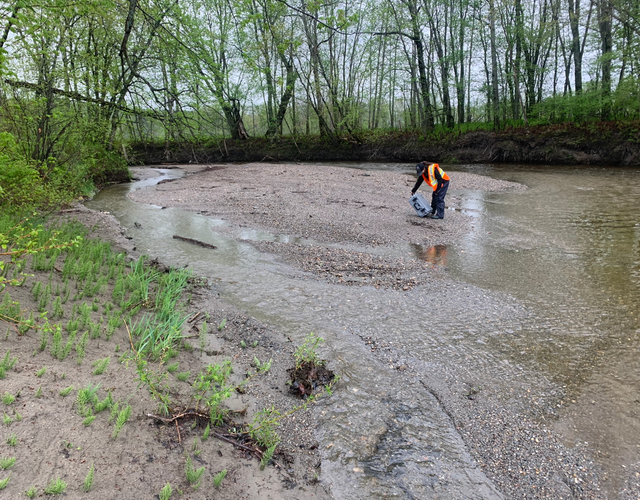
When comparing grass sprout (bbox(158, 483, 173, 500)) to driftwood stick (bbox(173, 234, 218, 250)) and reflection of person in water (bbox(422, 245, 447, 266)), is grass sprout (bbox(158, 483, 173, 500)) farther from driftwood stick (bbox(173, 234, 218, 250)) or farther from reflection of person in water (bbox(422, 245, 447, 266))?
driftwood stick (bbox(173, 234, 218, 250))

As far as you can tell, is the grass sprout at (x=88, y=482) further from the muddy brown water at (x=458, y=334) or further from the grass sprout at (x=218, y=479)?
the muddy brown water at (x=458, y=334)

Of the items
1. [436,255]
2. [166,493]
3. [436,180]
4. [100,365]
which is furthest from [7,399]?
[436,180]

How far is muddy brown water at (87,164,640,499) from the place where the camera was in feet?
9.09

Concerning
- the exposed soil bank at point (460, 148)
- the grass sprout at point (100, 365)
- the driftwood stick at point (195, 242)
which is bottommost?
the grass sprout at point (100, 365)

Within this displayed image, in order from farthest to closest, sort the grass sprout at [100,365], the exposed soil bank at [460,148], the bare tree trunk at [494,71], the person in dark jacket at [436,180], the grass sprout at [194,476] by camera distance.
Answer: the bare tree trunk at [494,71] < the exposed soil bank at [460,148] < the person in dark jacket at [436,180] < the grass sprout at [100,365] < the grass sprout at [194,476]

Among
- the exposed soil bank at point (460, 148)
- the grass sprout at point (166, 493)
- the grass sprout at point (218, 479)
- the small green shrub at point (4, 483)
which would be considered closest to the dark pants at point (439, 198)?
Answer: the exposed soil bank at point (460, 148)

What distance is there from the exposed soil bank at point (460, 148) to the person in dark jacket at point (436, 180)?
8.21 meters

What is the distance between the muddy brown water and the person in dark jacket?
4.27 ft

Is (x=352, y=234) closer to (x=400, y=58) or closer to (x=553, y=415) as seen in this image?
(x=553, y=415)

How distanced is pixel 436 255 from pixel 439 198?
3307 millimetres

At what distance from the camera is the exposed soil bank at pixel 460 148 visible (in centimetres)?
2030

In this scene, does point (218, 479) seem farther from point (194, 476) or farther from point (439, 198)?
point (439, 198)

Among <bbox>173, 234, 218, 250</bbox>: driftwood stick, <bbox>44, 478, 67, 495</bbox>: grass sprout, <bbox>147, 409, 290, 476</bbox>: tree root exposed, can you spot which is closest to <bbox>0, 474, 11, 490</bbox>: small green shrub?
<bbox>44, 478, 67, 495</bbox>: grass sprout

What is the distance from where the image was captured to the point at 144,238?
8914 millimetres
